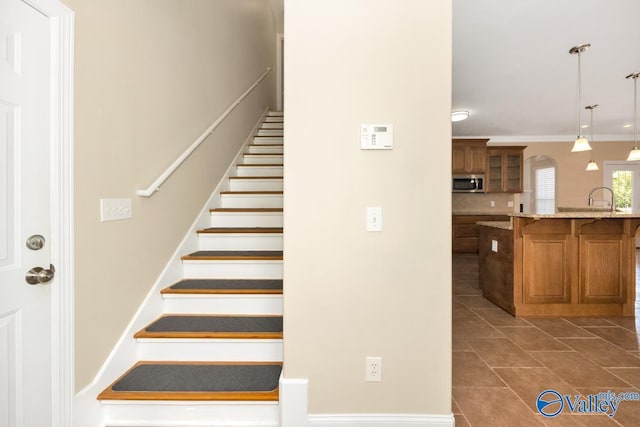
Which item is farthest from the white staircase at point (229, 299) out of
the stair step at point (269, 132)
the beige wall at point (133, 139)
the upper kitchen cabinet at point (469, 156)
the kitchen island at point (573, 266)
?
the upper kitchen cabinet at point (469, 156)

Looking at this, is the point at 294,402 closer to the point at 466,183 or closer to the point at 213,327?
the point at 213,327

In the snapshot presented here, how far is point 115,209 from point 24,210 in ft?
1.66

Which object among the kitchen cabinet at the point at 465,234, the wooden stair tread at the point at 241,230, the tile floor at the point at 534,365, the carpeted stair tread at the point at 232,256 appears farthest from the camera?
the kitchen cabinet at the point at 465,234

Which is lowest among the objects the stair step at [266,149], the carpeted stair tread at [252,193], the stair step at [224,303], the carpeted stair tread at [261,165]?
the stair step at [224,303]

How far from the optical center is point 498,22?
319 centimetres

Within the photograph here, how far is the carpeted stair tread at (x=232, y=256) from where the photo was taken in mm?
2510

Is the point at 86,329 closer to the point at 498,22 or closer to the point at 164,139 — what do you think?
the point at 164,139

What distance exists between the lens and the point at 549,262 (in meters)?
3.22

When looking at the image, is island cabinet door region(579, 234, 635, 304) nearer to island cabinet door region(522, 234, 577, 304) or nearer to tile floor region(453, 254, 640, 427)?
island cabinet door region(522, 234, 577, 304)

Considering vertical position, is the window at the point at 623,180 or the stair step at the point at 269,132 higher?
the stair step at the point at 269,132

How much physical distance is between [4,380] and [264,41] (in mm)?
5803

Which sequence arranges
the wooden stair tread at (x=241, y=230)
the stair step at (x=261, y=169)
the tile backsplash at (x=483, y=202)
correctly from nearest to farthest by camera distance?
the wooden stair tread at (x=241, y=230) → the stair step at (x=261, y=169) → the tile backsplash at (x=483, y=202)

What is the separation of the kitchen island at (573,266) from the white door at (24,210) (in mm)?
3771

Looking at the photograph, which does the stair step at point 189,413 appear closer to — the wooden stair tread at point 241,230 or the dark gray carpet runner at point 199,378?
the dark gray carpet runner at point 199,378
